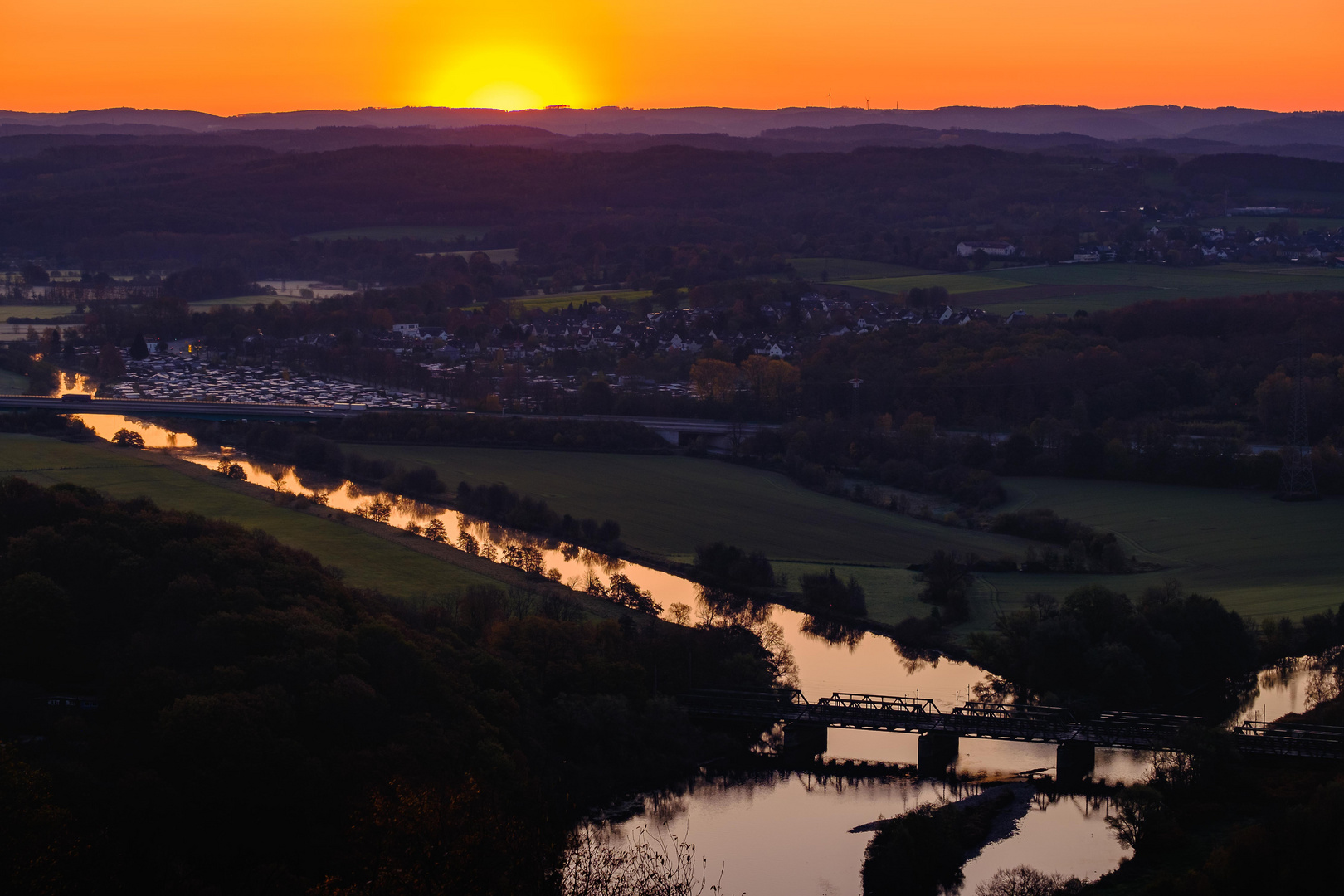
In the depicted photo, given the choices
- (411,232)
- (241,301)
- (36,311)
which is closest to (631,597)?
(36,311)

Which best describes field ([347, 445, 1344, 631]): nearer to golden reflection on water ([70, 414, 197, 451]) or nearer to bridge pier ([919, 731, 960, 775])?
bridge pier ([919, 731, 960, 775])

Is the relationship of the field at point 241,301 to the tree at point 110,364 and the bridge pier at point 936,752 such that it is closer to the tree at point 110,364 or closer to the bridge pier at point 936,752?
the tree at point 110,364

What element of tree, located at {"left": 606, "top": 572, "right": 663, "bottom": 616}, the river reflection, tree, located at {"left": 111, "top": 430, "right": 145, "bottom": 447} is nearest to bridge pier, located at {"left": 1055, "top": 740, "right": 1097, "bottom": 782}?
the river reflection

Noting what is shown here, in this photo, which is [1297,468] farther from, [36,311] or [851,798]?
[36,311]

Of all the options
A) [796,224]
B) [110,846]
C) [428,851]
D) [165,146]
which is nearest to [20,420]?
[110,846]

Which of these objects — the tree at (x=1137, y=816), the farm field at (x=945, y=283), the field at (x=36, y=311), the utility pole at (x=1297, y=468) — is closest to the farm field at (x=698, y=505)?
the utility pole at (x=1297, y=468)
